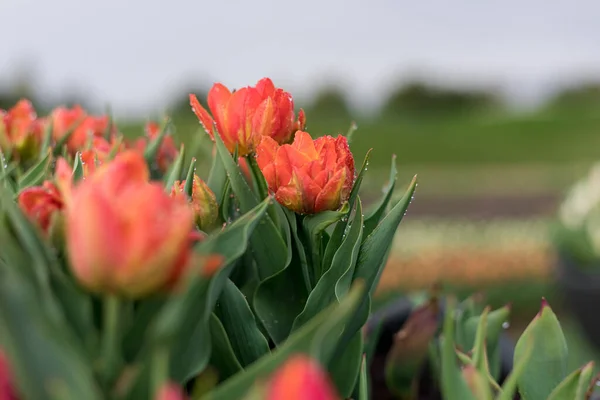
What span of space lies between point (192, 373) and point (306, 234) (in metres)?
0.23

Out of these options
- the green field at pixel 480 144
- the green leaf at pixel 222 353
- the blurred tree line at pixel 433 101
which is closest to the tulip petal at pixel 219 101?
the green leaf at pixel 222 353

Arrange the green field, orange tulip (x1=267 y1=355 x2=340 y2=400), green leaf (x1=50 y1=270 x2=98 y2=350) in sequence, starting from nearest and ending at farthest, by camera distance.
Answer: orange tulip (x1=267 y1=355 x2=340 y2=400) → green leaf (x1=50 y1=270 x2=98 y2=350) → the green field

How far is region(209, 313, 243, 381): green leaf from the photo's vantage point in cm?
58

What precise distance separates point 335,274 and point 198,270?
0.25 metres

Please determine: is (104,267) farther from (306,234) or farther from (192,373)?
(306,234)

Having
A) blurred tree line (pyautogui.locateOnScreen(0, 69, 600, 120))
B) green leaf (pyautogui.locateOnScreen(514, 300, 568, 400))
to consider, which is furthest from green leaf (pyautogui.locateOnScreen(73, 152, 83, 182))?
blurred tree line (pyautogui.locateOnScreen(0, 69, 600, 120))

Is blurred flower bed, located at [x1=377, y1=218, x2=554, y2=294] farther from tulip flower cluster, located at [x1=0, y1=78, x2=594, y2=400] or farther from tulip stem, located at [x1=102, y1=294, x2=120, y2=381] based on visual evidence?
tulip stem, located at [x1=102, y1=294, x2=120, y2=381]

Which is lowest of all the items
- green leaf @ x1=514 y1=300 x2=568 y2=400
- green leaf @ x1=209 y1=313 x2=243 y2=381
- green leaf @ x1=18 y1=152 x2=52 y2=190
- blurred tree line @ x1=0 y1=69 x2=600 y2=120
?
blurred tree line @ x1=0 y1=69 x2=600 y2=120

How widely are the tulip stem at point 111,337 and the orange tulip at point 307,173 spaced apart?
9.8 inches

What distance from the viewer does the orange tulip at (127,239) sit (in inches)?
15.7

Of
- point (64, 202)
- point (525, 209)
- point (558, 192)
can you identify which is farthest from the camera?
point (558, 192)

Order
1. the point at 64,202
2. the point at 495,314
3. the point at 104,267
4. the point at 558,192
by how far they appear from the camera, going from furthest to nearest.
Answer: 1. the point at 558,192
2. the point at 495,314
3. the point at 64,202
4. the point at 104,267

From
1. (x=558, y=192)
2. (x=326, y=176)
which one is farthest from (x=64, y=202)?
(x=558, y=192)

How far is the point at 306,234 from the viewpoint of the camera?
0.70m
